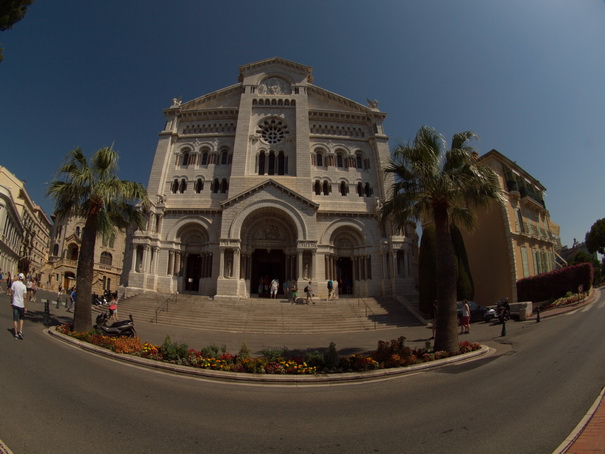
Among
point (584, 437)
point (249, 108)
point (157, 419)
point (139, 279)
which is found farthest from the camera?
point (249, 108)

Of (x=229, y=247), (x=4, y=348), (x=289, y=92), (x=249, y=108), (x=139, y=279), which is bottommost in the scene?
(x=4, y=348)

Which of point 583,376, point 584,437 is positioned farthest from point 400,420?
point 583,376

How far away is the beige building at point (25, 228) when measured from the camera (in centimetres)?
4109

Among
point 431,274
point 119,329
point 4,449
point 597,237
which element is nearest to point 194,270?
point 119,329

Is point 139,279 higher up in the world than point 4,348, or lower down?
higher up

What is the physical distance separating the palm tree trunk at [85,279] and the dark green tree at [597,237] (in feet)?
201

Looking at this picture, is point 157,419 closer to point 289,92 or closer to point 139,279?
point 139,279

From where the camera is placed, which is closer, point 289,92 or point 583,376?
point 583,376

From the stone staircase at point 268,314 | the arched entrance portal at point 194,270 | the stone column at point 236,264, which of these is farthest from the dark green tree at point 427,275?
the arched entrance portal at point 194,270

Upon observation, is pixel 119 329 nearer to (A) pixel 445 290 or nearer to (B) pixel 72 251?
(A) pixel 445 290

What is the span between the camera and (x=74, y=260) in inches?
2029

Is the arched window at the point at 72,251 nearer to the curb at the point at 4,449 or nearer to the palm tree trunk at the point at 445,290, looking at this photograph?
the curb at the point at 4,449

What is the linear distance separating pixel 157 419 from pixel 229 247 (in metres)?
21.5

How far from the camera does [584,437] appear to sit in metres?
4.18
